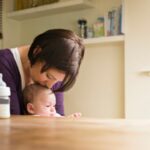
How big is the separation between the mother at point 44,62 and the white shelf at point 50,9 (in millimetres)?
1686

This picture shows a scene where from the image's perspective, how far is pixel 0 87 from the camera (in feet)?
4.09

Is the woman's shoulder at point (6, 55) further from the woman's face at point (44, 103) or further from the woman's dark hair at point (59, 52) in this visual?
the woman's face at point (44, 103)

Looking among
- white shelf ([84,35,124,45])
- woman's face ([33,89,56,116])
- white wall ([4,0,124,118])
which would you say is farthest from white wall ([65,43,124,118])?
woman's face ([33,89,56,116])

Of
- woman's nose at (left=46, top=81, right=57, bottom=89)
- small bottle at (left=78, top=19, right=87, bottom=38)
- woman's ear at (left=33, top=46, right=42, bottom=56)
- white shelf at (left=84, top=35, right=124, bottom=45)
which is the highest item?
small bottle at (left=78, top=19, right=87, bottom=38)

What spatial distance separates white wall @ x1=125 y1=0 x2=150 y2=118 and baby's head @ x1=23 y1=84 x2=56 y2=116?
4.24 ft


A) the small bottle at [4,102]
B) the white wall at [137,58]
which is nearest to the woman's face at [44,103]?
the small bottle at [4,102]

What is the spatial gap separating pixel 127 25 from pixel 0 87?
6.71 ft

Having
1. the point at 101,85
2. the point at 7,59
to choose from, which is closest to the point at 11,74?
the point at 7,59

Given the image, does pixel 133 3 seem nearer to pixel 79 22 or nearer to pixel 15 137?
pixel 79 22

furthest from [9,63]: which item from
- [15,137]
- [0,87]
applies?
[15,137]

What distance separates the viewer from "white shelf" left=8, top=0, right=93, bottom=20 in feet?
11.0

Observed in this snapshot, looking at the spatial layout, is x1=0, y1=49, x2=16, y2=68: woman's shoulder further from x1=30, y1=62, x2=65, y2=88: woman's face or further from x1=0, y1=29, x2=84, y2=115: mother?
x1=30, y1=62, x2=65, y2=88: woman's face

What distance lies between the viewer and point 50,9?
3570 millimetres

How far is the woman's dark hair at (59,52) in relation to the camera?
155 cm
